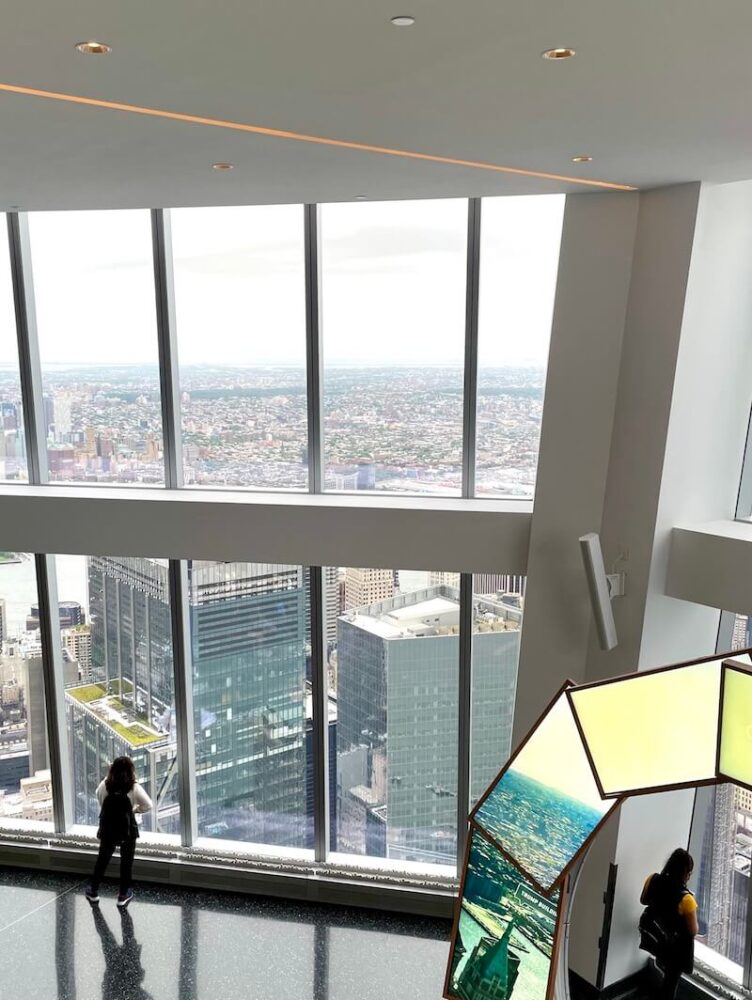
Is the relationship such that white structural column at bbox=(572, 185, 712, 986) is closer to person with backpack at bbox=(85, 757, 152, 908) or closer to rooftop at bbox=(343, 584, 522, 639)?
rooftop at bbox=(343, 584, 522, 639)

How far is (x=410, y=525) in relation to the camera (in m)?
6.32

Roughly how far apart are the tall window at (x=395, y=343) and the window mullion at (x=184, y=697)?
5.02 ft

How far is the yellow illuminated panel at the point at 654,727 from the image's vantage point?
2676 millimetres

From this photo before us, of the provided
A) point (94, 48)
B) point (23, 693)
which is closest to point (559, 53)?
point (94, 48)

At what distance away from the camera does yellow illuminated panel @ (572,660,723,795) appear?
2676 mm

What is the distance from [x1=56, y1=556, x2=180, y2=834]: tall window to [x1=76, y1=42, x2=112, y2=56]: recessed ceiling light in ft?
15.5

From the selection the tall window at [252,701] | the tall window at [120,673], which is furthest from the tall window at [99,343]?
the tall window at [252,701]

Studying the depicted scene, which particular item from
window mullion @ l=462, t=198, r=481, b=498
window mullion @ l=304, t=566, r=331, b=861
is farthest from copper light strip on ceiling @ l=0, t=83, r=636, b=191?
window mullion @ l=304, t=566, r=331, b=861

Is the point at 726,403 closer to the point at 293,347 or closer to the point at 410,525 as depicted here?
the point at 410,525

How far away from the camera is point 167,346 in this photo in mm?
6832

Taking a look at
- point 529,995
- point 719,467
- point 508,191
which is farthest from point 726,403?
point 529,995

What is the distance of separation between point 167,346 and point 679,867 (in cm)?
497

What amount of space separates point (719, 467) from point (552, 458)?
102 centimetres

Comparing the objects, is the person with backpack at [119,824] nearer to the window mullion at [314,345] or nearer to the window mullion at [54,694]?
the window mullion at [54,694]
